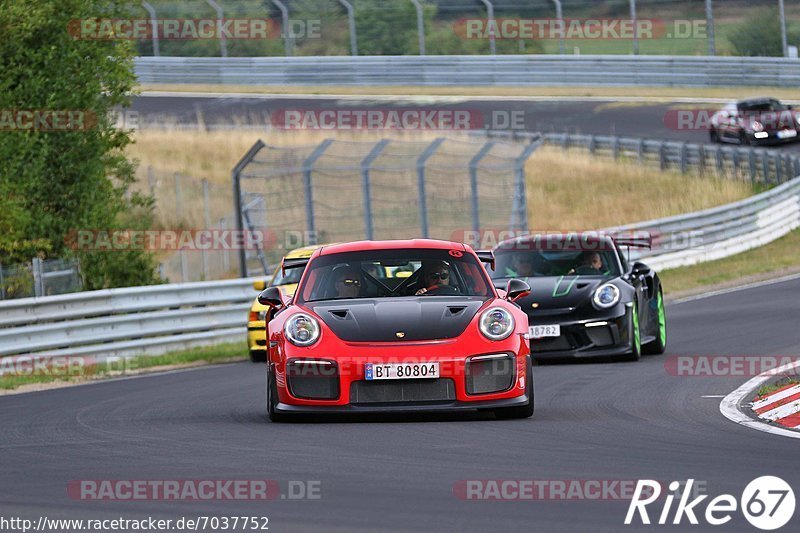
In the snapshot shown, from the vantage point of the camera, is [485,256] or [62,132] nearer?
[485,256]

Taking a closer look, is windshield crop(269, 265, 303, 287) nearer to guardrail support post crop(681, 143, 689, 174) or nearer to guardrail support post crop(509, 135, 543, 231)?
guardrail support post crop(509, 135, 543, 231)

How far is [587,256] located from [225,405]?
4995 mm

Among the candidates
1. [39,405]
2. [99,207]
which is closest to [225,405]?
[39,405]

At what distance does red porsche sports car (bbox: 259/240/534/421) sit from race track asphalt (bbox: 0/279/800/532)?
178mm

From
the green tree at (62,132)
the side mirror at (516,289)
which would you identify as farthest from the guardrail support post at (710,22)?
the side mirror at (516,289)

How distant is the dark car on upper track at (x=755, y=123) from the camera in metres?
40.8

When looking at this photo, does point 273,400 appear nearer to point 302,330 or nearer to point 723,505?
point 302,330

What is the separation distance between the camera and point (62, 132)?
20875mm

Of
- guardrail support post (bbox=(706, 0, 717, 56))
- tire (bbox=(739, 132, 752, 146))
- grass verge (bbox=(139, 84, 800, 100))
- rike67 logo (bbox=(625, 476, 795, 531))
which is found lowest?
rike67 logo (bbox=(625, 476, 795, 531))

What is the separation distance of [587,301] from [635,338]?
0.62 m

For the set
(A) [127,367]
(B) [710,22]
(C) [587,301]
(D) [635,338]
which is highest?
A: (B) [710,22]

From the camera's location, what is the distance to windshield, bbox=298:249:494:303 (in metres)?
10.7

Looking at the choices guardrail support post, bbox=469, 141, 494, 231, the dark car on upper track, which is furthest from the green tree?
the dark car on upper track

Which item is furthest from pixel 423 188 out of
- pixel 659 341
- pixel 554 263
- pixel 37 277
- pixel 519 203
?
pixel 659 341
